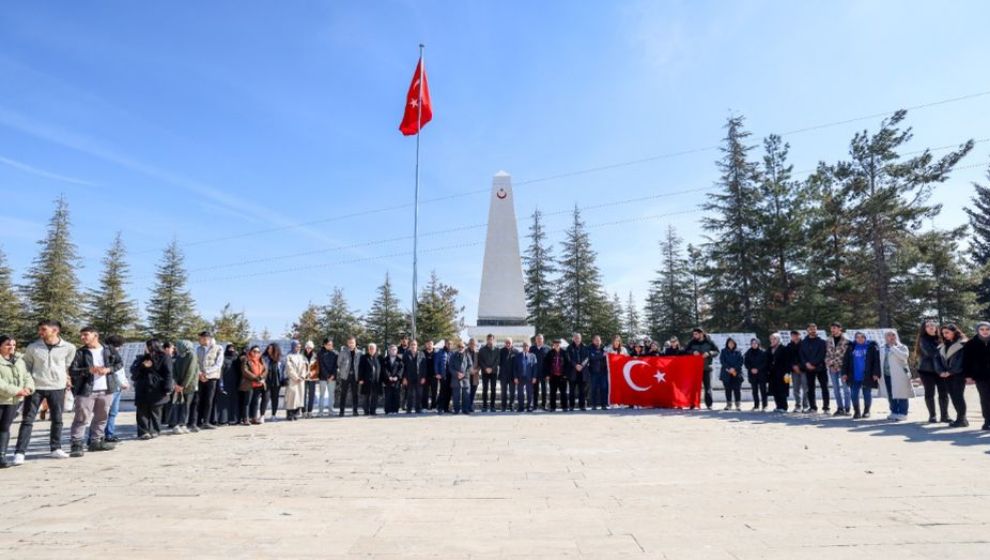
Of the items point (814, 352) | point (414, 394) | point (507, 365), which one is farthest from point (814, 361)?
point (414, 394)

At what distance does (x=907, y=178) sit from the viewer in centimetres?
2492

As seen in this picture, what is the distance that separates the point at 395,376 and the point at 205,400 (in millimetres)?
3598

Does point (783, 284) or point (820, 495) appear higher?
point (783, 284)

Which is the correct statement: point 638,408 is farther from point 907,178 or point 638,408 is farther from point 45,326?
point 907,178

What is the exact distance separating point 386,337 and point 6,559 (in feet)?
125

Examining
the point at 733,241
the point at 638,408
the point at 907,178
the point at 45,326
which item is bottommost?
the point at 638,408

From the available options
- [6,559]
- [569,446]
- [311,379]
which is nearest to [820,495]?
[569,446]

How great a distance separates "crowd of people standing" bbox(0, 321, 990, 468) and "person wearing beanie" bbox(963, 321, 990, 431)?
17 millimetres

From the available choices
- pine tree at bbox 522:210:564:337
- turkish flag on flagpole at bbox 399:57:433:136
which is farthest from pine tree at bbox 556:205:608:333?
turkish flag on flagpole at bbox 399:57:433:136

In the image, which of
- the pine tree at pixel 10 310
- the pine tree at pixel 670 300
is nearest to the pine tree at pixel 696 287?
the pine tree at pixel 670 300

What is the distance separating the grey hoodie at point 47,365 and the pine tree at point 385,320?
110 feet

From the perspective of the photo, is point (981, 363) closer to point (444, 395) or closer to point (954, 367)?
point (954, 367)

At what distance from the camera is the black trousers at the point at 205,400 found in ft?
31.2

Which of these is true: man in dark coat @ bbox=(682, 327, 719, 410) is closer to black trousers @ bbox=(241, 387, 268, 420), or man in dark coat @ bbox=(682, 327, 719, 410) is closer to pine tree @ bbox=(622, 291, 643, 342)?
black trousers @ bbox=(241, 387, 268, 420)
